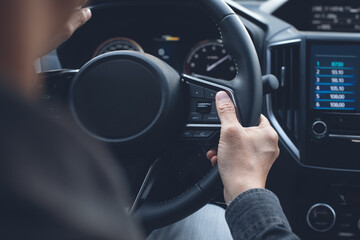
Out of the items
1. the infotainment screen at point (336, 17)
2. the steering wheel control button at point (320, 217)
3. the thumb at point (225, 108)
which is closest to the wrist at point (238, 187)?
the thumb at point (225, 108)

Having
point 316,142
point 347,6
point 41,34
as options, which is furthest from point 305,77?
point 41,34

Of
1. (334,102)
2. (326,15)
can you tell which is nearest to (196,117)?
(334,102)

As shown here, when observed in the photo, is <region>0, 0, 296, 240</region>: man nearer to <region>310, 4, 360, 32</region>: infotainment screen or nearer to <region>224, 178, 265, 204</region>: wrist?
<region>224, 178, 265, 204</region>: wrist

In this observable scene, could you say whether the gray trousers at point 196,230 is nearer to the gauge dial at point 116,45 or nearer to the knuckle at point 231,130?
the knuckle at point 231,130

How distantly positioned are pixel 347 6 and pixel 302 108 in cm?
55

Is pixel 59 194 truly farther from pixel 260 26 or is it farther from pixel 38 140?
pixel 260 26

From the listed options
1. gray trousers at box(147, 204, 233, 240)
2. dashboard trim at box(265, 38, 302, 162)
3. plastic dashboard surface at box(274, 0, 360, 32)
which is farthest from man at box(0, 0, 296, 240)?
plastic dashboard surface at box(274, 0, 360, 32)

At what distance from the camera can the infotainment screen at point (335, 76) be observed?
1.52 metres

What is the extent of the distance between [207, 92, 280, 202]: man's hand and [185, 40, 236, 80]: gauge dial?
31.5 inches

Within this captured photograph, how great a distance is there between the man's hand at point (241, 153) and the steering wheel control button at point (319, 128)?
64 cm

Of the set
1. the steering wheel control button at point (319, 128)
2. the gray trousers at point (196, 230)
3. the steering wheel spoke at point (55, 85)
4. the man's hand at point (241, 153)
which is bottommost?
the gray trousers at point (196, 230)

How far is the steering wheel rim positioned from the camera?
963 millimetres

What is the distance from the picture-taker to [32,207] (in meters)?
0.39

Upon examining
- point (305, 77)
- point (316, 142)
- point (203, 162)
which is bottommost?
point (316, 142)
